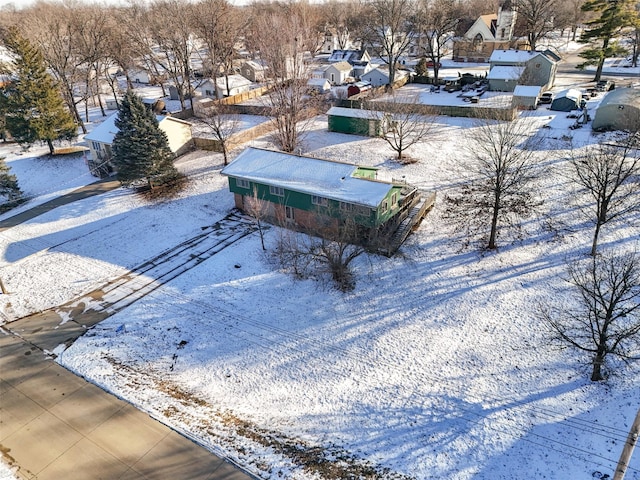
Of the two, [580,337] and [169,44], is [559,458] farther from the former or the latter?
[169,44]

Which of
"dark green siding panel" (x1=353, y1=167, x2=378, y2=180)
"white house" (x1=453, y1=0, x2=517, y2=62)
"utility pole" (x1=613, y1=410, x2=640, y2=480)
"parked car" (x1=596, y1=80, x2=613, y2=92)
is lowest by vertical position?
"utility pole" (x1=613, y1=410, x2=640, y2=480)

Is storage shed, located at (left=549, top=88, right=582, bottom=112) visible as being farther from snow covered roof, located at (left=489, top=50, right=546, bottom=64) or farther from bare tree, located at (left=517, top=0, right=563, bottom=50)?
bare tree, located at (left=517, top=0, right=563, bottom=50)

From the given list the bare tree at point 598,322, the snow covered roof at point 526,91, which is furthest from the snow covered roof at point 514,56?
the bare tree at point 598,322

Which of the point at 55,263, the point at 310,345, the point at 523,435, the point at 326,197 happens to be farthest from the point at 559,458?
the point at 55,263

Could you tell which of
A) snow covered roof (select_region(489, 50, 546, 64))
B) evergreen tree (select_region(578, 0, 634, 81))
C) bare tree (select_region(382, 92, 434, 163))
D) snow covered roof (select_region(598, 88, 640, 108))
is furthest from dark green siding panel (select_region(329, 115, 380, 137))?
evergreen tree (select_region(578, 0, 634, 81))

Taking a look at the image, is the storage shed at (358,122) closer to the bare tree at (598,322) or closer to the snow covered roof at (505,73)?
the snow covered roof at (505,73)

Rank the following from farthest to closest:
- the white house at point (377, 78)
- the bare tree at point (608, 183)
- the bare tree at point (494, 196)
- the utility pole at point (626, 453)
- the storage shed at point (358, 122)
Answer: the white house at point (377, 78) < the storage shed at point (358, 122) < the bare tree at point (494, 196) < the bare tree at point (608, 183) < the utility pole at point (626, 453)

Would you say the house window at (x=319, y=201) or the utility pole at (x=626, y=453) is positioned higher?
the house window at (x=319, y=201)
